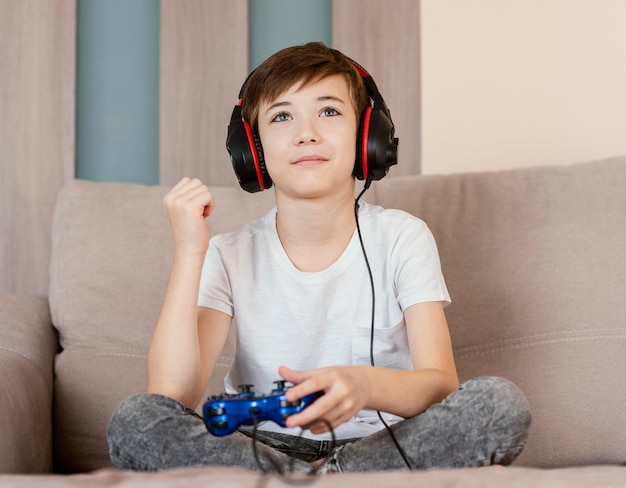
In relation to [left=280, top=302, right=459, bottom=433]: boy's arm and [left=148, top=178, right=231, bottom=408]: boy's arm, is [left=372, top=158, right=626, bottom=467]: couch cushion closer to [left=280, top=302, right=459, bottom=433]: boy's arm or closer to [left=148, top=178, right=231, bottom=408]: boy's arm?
[left=280, top=302, right=459, bottom=433]: boy's arm

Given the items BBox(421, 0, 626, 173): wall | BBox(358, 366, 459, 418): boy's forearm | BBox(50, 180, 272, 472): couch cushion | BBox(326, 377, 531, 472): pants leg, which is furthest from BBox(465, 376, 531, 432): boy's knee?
BBox(421, 0, 626, 173): wall

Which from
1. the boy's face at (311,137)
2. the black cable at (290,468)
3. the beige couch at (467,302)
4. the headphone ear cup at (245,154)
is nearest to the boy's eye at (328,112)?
the boy's face at (311,137)

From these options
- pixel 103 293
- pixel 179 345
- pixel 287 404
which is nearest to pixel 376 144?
pixel 179 345

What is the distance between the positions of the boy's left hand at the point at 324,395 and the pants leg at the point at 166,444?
4.7 inches

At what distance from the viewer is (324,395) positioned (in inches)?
36.4

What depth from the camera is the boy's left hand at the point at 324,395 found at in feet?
2.94

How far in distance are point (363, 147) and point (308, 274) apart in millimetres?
225

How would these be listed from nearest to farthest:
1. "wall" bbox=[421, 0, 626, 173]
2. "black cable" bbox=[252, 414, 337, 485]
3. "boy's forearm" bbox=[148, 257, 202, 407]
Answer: "black cable" bbox=[252, 414, 337, 485] → "boy's forearm" bbox=[148, 257, 202, 407] → "wall" bbox=[421, 0, 626, 173]

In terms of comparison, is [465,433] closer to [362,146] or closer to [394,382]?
[394,382]

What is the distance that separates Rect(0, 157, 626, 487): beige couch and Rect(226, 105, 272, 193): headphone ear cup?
1.15 feet

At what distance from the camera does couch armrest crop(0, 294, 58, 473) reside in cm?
126

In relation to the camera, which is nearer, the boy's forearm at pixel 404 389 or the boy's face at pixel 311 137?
the boy's forearm at pixel 404 389

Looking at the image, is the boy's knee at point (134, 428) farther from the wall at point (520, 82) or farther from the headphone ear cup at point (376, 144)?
the wall at point (520, 82)

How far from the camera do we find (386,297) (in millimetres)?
1345
